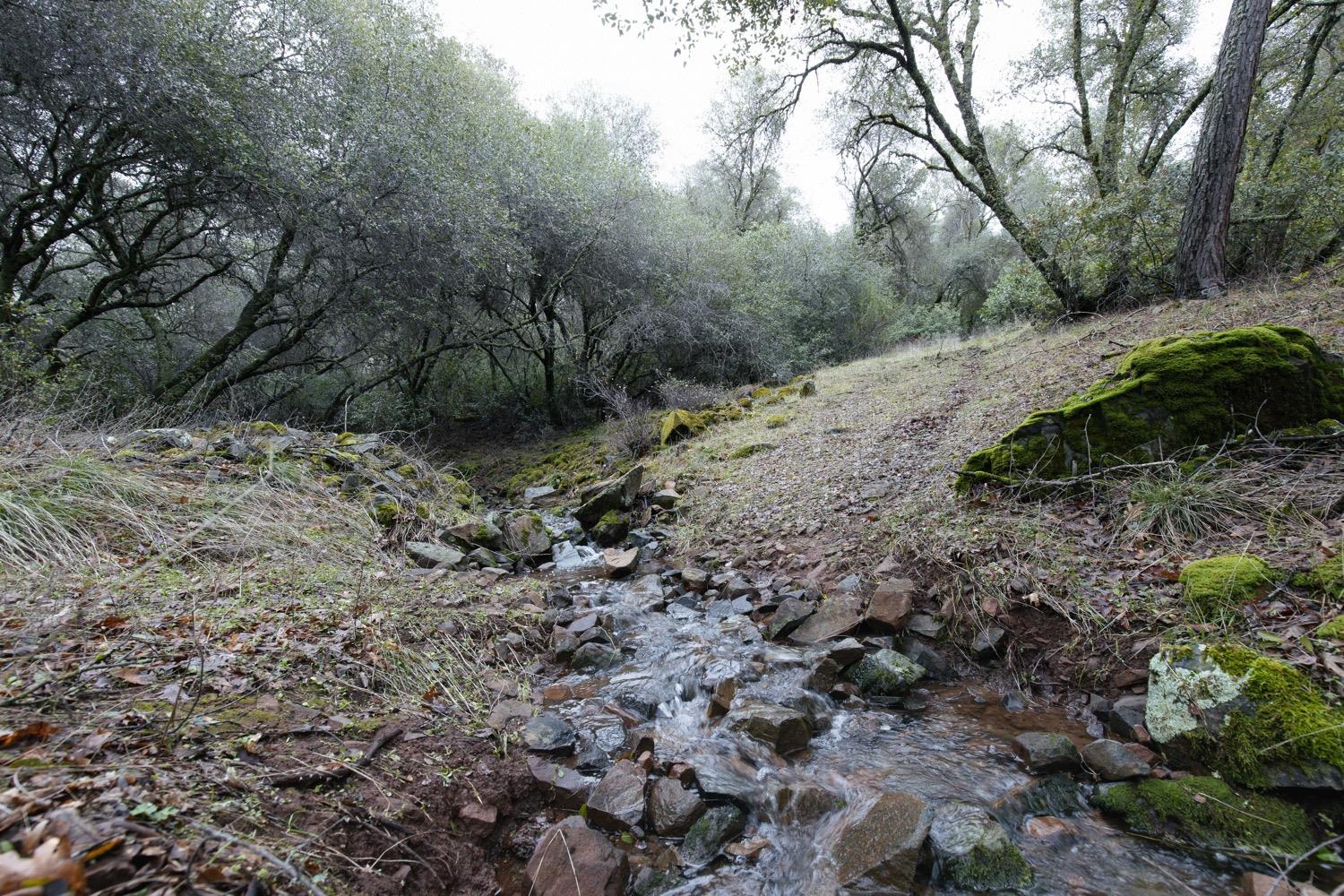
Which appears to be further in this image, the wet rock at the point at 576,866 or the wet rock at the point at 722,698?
the wet rock at the point at 722,698

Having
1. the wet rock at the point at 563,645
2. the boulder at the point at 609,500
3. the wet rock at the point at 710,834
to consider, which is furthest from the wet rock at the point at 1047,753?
the boulder at the point at 609,500

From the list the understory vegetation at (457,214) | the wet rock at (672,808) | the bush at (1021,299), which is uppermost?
the understory vegetation at (457,214)

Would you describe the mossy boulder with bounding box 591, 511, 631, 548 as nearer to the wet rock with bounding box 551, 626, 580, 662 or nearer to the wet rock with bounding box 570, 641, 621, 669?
the wet rock with bounding box 551, 626, 580, 662

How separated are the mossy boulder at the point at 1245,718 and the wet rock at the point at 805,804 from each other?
143cm

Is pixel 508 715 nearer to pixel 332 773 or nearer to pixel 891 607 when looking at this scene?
pixel 332 773

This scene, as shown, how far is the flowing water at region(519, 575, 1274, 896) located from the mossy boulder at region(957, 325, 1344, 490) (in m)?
2.01

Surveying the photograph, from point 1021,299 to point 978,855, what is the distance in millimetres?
13674

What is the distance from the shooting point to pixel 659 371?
1636 centimetres

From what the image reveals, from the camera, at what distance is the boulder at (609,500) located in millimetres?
7562

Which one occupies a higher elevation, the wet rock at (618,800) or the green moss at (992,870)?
the wet rock at (618,800)

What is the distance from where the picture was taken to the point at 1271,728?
2107 mm

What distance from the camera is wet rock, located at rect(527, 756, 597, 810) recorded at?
2420 mm

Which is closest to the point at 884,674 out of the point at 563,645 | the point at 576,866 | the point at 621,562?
the point at 576,866

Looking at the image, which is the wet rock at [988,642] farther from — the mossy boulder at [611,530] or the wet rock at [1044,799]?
the mossy boulder at [611,530]
